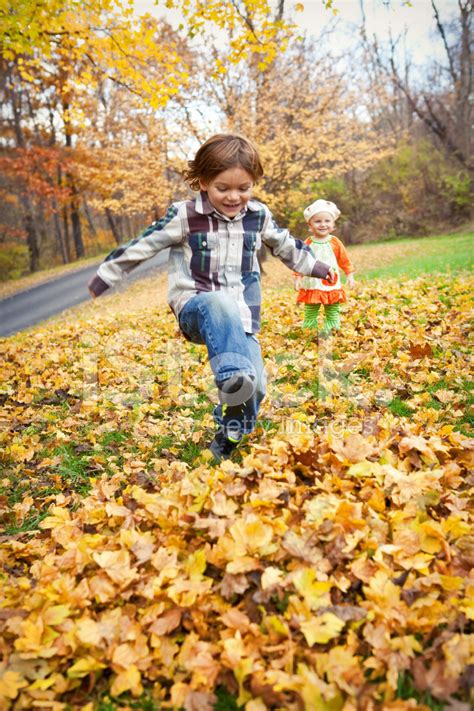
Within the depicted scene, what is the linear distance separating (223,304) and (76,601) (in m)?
1.52

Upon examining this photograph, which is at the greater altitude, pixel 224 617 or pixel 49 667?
pixel 224 617

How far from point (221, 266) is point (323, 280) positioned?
6.99 ft

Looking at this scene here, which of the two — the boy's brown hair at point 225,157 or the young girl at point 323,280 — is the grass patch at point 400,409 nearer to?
the young girl at point 323,280

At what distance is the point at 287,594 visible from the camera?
1.73 metres

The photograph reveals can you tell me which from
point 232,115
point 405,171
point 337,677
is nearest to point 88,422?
point 337,677

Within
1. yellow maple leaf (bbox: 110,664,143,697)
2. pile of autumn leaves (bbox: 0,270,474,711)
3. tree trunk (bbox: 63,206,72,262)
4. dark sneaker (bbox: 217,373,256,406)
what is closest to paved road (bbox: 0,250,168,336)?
tree trunk (bbox: 63,206,72,262)

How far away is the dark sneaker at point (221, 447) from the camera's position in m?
2.86

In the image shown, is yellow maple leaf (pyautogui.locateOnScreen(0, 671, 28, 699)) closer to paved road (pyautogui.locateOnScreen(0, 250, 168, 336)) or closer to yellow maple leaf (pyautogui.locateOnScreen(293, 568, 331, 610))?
yellow maple leaf (pyautogui.locateOnScreen(293, 568, 331, 610))

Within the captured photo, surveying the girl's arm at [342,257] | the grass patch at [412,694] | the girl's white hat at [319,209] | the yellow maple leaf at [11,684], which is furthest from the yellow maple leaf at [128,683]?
the girl's arm at [342,257]

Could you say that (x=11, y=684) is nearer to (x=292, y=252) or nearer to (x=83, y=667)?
(x=83, y=667)

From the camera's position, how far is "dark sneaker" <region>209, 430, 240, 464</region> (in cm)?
286

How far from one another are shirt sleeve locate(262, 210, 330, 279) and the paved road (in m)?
9.41

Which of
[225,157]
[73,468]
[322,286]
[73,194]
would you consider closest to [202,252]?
[225,157]

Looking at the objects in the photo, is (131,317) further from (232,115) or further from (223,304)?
(232,115)
